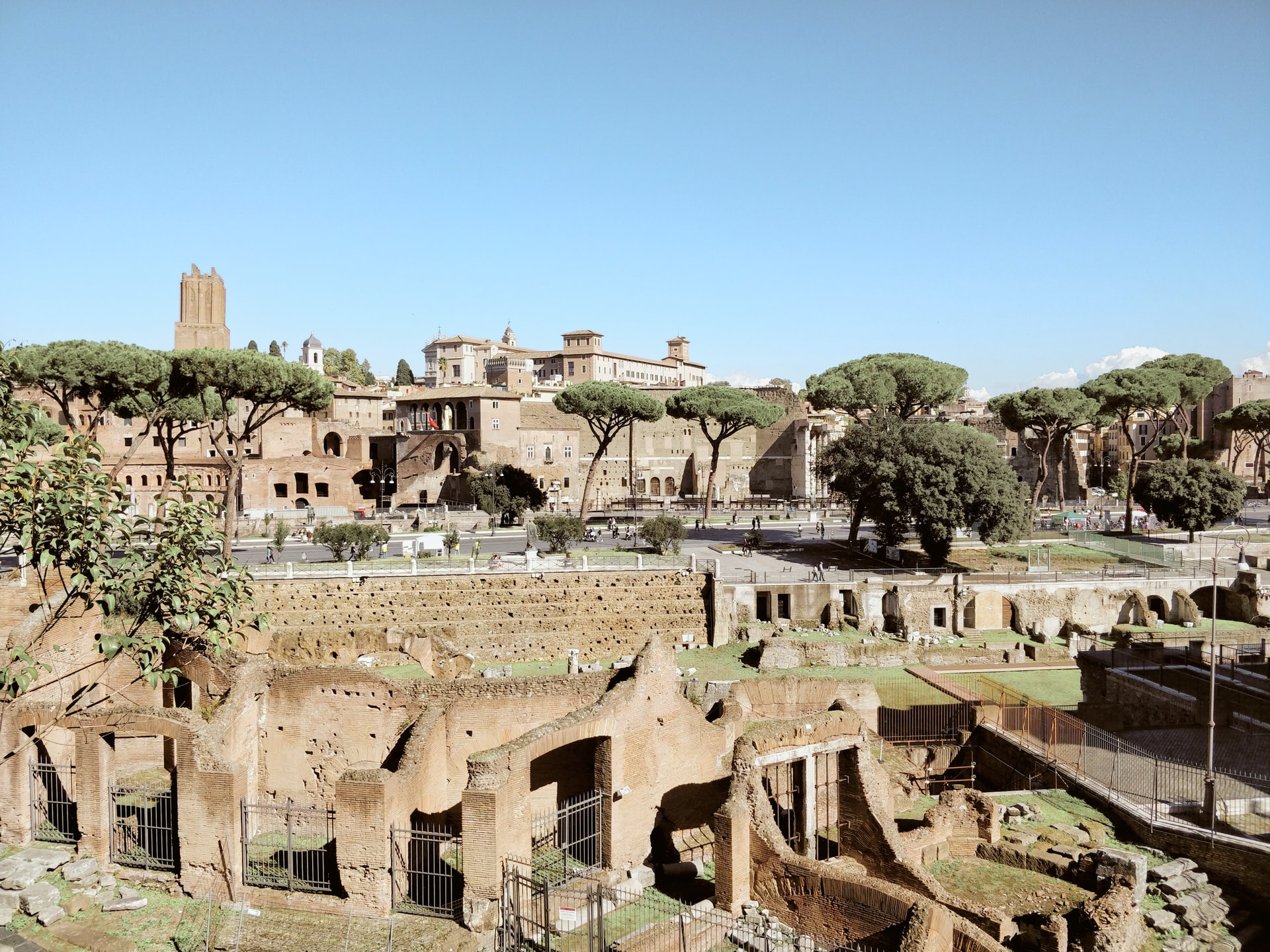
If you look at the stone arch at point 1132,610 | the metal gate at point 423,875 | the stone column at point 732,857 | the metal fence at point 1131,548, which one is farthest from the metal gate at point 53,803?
the metal fence at point 1131,548

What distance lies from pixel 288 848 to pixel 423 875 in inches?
66.7

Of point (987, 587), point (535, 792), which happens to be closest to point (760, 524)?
point (987, 587)

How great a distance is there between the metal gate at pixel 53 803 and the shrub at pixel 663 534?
1966 cm

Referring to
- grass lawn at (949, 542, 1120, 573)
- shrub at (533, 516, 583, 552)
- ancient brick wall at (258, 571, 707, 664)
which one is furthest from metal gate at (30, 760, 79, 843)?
grass lawn at (949, 542, 1120, 573)

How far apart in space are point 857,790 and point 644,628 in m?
14.3

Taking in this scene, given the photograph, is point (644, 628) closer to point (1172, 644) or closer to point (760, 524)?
point (1172, 644)

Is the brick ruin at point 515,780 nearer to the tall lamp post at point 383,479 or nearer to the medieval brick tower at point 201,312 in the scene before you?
the tall lamp post at point 383,479

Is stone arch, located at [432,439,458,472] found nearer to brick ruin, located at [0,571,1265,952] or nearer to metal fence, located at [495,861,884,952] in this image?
brick ruin, located at [0,571,1265,952]

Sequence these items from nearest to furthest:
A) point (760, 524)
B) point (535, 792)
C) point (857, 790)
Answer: point (857, 790) < point (535, 792) < point (760, 524)

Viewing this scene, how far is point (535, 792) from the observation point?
47.6ft

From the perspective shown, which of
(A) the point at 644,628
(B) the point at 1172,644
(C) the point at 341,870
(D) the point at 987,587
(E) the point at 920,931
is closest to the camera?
(E) the point at 920,931

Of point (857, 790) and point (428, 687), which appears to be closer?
point (857, 790)

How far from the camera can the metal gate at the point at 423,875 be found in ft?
37.3

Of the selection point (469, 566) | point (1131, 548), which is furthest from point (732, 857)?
point (1131, 548)
